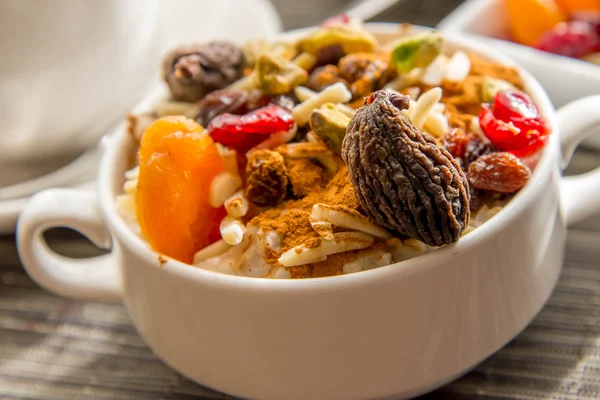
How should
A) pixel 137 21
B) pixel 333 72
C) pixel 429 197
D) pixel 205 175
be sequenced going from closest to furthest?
pixel 429 197, pixel 205 175, pixel 333 72, pixel 137 21

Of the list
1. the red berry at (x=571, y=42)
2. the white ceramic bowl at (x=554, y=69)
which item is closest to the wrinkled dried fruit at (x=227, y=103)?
the white ceramic bowl at (x=554, y=69)

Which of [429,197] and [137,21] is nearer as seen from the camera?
[429,197]

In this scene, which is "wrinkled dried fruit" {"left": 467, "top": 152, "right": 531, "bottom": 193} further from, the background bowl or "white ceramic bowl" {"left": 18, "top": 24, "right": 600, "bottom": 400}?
the background bowl

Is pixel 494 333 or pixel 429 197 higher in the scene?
pixel 429 197

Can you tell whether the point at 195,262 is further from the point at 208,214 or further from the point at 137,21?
the point at 137,21

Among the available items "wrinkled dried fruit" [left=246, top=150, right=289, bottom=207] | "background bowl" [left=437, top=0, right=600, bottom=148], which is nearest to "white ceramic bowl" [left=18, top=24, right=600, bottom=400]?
"wrinkled dried fruit" [left=246, top=150, right=289, bottom=207]

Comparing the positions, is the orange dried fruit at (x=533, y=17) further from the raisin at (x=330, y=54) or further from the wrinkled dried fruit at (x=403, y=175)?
the wrinkled dried fruit at (x=403, y=175)

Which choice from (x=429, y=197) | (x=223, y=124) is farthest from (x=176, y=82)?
(x=429, y=197)
